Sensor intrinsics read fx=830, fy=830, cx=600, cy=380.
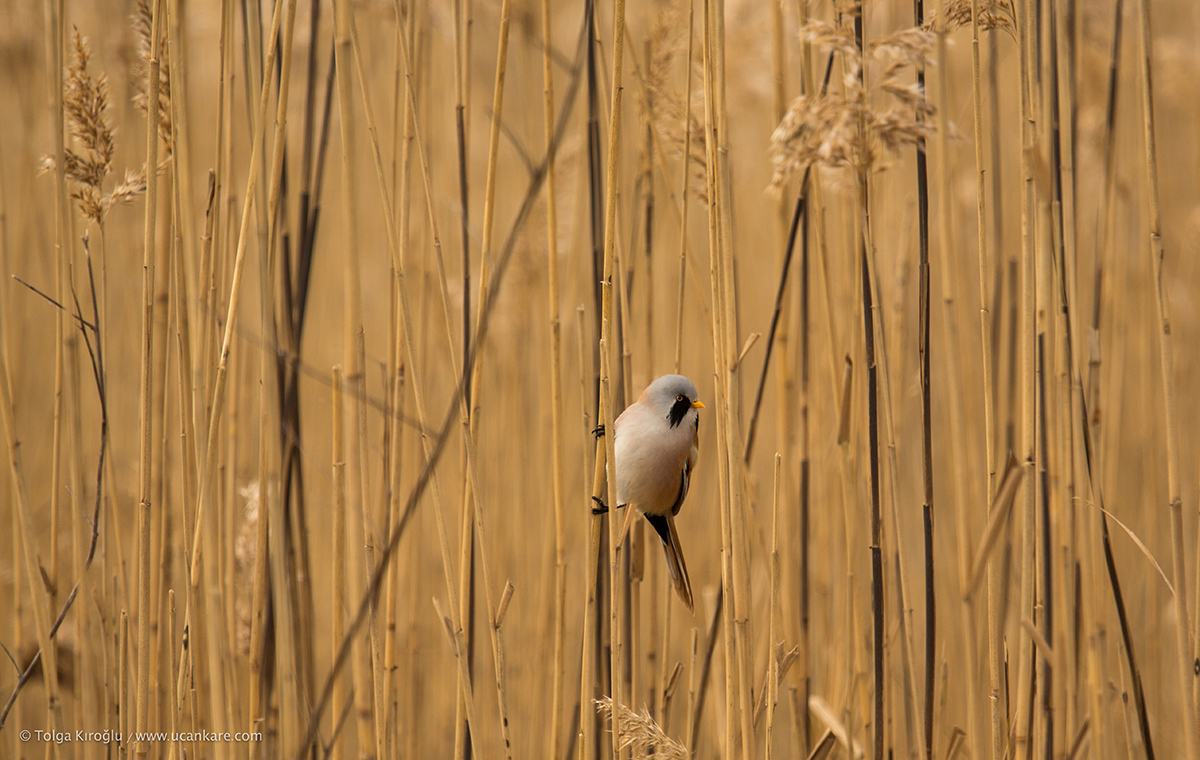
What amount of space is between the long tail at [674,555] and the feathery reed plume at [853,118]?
649 millimetres

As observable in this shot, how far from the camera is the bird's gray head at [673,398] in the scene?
131 centimetres

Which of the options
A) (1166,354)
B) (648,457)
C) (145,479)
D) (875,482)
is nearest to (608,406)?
(875,482)

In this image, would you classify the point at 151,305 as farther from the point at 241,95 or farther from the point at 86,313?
the point at 241,95

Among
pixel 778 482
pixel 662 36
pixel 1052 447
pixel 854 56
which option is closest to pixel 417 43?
pixel 662 36

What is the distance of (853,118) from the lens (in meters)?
0.87

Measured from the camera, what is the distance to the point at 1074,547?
0.97 m

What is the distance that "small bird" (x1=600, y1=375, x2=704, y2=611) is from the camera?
4.43 ft

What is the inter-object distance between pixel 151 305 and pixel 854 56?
2.79 ft

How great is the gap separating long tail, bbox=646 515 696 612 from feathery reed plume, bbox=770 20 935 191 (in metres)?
0.65

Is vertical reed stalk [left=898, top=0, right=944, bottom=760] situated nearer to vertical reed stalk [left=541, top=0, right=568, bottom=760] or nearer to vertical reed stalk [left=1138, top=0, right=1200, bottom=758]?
vertical reed stalk [left=1138, top=0, right=1200, bottom=758]

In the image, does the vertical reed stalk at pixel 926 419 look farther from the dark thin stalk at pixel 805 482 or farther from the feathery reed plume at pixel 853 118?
the dark thin stalk at pixel 805 482

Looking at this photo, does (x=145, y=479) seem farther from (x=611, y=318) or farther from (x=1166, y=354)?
(x=1166, y=354)

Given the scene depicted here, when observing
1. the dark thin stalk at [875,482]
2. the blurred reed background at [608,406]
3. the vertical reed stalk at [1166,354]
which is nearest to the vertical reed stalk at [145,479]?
the blurred reed background at [608,406]

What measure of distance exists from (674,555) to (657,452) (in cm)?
17
